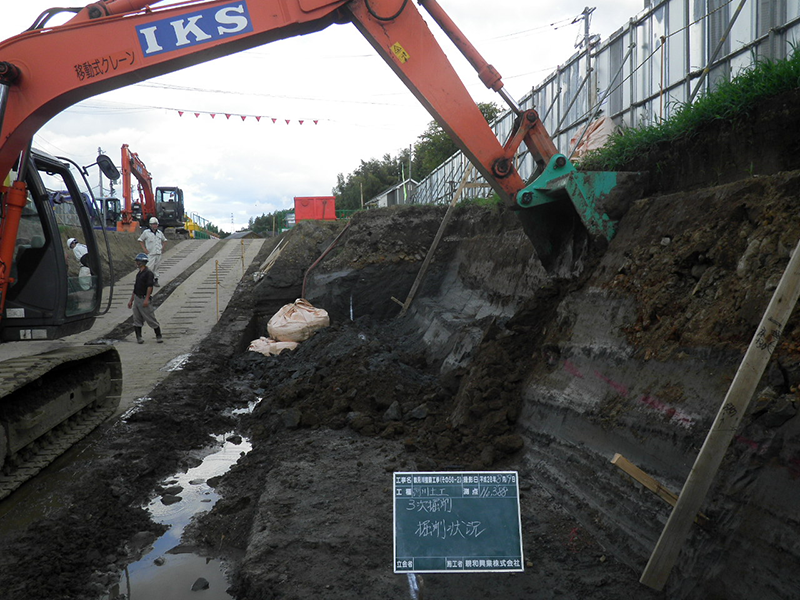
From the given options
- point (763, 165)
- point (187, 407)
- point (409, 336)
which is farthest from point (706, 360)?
point (409, 336)

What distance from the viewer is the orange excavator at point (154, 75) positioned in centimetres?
494

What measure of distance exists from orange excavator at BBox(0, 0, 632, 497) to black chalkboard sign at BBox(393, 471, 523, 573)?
3394 millimetres

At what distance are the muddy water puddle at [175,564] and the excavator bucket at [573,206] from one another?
3841 millimetres

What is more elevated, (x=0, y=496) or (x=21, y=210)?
(x=21, y=210)

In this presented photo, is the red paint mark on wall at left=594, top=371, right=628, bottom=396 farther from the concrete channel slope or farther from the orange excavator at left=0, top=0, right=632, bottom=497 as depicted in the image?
the concrete channel slope

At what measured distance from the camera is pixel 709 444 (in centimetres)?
226

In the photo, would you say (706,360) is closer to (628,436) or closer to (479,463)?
(628,436)

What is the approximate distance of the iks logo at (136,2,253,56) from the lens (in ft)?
16.8

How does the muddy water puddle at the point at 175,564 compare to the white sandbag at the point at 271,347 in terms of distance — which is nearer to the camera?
the muddy water puddle at the point at 175,564

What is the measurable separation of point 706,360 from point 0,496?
15.2 ft

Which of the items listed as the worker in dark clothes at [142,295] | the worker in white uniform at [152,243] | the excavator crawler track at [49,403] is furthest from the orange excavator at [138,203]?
the excavator crawler track at [49,403]

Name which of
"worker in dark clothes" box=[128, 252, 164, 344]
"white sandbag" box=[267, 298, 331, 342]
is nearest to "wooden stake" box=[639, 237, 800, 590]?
"white sandbag" box=[267, 298, 331, 342]

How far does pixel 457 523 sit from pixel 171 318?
12.2 metres

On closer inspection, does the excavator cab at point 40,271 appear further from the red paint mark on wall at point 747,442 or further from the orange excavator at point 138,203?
the orange excavator at point 138,203
